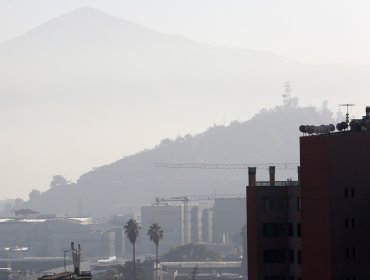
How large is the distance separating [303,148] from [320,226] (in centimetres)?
569

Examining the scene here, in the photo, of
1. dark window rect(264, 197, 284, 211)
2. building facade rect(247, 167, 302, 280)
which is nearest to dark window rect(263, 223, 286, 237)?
building facade rect(247, 167, 302, 280)

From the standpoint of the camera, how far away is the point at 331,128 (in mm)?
104625

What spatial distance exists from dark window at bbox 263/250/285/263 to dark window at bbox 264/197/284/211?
3.26m

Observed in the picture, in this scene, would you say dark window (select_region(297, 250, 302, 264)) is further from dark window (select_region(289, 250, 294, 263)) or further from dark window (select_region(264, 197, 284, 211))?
dark window (select_region(264, 197, 284, 211))

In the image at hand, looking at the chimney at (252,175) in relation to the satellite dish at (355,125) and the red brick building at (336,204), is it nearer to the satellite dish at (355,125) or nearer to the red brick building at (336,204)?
the satellite dish at (355,125)

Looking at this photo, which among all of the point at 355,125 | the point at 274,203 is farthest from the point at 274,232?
the point at 355,125

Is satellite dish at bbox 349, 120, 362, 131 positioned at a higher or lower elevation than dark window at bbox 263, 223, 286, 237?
higher

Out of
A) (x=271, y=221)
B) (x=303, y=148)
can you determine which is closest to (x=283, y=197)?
(x=271, y=221)

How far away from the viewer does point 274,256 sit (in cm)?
10925

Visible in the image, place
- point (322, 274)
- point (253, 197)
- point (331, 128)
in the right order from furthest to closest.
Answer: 1. point (253, 197)
2. point (331, 128)
3. point (322, 274)

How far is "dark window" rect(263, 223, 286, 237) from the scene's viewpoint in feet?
361

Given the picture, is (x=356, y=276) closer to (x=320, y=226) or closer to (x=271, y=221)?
(x=320, y=226)

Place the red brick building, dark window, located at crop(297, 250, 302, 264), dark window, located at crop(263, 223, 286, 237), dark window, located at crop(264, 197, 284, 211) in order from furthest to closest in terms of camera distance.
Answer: dark window, located at crop(264, 197, 284, 211), dark window, located at crop(263, 223, 286, 237), dark window, located at crop(297, 250, 302, 264), the red brick building

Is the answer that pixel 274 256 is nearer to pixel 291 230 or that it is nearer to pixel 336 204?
pixel 291 230
